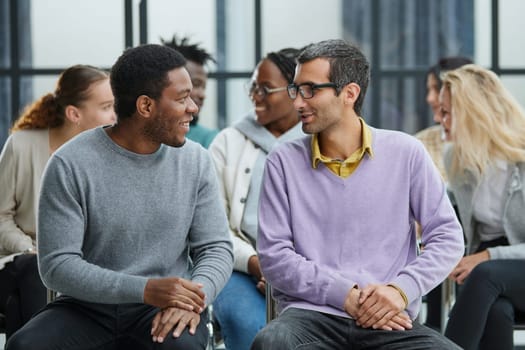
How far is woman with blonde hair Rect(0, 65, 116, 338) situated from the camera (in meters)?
3.84

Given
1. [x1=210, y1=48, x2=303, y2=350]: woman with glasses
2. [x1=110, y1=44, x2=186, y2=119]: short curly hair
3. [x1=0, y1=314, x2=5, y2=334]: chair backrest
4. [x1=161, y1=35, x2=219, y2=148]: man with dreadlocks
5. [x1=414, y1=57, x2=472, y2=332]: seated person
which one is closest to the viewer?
[x1=110, y1=44, x2=186, y2=119]: short curly hair

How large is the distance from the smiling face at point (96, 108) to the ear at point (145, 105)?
96 cm

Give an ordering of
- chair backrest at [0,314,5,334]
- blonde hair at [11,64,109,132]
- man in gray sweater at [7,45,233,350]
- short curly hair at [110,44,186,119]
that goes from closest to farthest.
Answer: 1. man in gray sweater at [7,45,233,350]
2. short curly hair at [110,44,186,119]
3. chair backrest at [0,314,5,334]
4. blonde hair at [11,64,109,132]

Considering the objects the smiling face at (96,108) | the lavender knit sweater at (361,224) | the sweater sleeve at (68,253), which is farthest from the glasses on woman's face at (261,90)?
the sweater sleeve at (68,253)

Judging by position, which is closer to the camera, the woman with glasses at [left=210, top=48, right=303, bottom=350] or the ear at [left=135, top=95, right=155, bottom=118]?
the ear at [left=135, top=95, right=155, bottom=118]

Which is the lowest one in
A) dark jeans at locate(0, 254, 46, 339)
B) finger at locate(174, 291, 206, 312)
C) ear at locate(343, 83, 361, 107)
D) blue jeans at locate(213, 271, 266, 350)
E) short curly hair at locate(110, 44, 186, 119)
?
blue jeans at locate(213, 271, 266, 350)

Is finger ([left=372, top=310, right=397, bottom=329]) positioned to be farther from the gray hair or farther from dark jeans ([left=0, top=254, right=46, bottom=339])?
dark jeans ([left=0, top=254, right=46, bottom=339])

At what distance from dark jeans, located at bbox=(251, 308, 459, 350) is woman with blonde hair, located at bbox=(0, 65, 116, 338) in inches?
43.3

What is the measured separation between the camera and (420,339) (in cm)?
309

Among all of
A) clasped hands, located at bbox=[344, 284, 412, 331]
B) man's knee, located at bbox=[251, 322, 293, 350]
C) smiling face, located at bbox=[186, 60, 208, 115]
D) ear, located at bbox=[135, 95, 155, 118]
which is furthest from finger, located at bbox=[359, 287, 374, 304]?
smiling face, located at bbox=[186, 60, 208, 115]

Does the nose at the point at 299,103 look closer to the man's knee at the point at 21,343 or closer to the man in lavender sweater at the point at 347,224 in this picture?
the man in lavender sweater at the point at 347,224

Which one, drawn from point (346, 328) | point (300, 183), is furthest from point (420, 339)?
point (300, 183)

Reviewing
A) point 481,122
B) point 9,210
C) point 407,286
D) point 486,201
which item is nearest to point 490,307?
point 486,201

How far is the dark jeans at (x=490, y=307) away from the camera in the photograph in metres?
3.87
